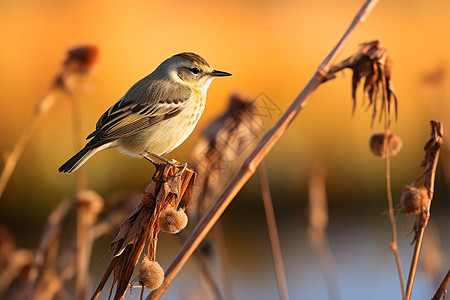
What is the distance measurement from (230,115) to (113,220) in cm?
112

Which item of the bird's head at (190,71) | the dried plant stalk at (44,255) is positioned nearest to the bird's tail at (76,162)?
the dried plant stalk at (44,255)

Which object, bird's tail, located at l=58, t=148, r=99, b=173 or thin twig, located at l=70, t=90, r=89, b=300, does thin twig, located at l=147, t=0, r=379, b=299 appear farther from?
thin twig, located at l=70, t=90, r=89, b=300

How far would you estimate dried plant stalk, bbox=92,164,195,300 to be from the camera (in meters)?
2.05

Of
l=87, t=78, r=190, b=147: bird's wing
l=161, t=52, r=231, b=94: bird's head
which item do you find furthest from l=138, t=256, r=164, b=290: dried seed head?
l=161, t=52, r=231, b=94: bird's head

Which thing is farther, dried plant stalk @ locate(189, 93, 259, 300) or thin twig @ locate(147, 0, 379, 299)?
dried plant stalk @ locate(189, 93, 259, 300)

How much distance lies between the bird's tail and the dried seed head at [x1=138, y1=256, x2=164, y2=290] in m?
1.15

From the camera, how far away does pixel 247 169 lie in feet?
6.95

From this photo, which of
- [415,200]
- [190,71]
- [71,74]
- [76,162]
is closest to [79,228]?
[76,162]

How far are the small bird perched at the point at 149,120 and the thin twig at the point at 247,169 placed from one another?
122 cm

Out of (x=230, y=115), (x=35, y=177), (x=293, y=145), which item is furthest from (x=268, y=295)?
(x=230, y=115)

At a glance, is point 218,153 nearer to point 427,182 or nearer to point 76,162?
point 76,162

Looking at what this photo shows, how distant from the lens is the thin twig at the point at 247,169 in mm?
2111

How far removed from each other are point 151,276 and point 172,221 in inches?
8.4

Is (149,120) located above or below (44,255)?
above
